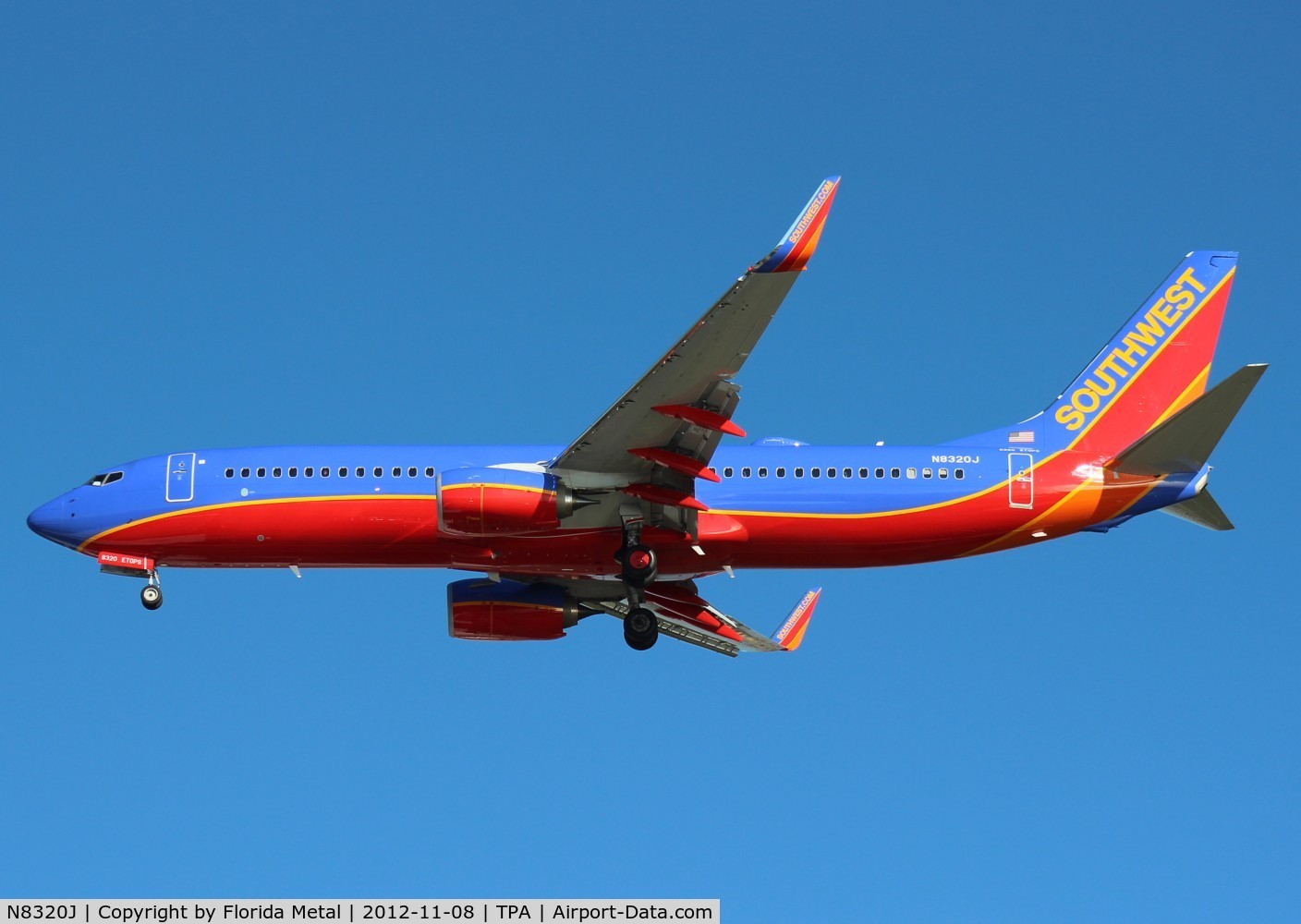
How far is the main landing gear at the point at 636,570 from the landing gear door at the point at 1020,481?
8.41 metres

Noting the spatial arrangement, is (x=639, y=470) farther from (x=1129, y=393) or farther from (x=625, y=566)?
(x=1129, y=393)

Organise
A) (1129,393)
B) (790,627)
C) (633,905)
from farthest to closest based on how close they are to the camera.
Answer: (790,627)
(1129,393)
(633,905)

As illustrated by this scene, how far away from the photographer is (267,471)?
1949 inches

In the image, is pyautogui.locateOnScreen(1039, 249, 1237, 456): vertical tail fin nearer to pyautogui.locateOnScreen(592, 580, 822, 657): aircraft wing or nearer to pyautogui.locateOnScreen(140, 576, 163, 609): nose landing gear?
pyautogui.locateOnScreen(592, 580, 822, 657): aircraft wing

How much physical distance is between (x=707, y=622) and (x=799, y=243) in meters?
16.9

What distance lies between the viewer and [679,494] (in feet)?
157

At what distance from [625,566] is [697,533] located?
6.04 ft

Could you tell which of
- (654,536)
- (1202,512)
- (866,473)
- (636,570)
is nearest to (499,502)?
(636,570)

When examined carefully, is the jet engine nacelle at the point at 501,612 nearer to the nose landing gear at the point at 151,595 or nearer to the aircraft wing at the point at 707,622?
the aircraft wing at the point at 707,622

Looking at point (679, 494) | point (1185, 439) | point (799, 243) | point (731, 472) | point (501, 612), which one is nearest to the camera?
point (799, 243)

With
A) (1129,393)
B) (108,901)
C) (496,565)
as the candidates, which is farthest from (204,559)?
(1129,393)

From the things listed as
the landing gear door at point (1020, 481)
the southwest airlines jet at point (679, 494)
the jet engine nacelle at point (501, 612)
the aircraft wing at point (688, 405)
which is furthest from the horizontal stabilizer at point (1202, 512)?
the jet engine nacelle at point (501, 612)

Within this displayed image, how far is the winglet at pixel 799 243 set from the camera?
1588 inches

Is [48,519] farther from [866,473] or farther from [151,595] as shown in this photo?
[866,473]
